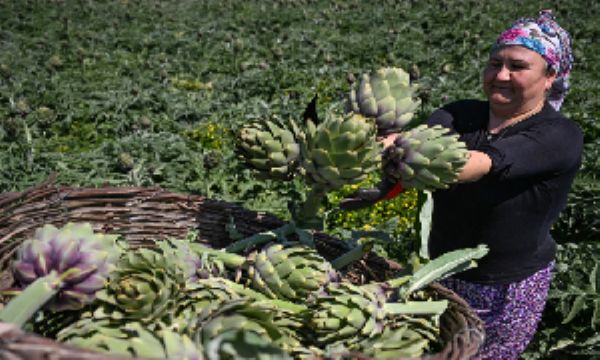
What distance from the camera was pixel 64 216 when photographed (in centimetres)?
159

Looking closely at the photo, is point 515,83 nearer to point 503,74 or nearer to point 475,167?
point 503,74

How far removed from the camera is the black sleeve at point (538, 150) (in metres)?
1.68

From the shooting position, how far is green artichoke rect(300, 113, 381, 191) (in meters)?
1.16

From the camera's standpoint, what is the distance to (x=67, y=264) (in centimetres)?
117

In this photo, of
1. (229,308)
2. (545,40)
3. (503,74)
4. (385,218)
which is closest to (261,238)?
(229,308)

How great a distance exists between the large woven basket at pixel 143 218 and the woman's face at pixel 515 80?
747 millimetres

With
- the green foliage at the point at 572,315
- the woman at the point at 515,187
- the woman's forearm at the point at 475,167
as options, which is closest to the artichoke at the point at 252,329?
the woman's forearm at the point at 475,167

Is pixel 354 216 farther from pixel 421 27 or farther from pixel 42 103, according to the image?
pixel 421 27

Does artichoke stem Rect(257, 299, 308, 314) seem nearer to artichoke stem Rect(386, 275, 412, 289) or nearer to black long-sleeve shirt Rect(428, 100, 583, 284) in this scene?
artichoke stem Rect(386, 275, 412, 289)

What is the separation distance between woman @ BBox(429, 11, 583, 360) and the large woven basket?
507 mm

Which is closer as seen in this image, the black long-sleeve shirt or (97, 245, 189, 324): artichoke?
(97, 245, 189, 324): artichoke

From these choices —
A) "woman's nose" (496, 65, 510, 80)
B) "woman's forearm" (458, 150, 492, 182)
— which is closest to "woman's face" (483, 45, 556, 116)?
"woman's nose" (496, 65, 510, 80)

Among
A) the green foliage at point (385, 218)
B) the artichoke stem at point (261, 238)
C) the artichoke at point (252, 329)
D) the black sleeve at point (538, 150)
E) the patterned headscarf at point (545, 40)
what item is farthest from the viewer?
the green foliage at point (385, 218)

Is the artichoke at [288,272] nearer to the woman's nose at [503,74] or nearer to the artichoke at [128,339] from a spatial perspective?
the artichoke at [128,339]
